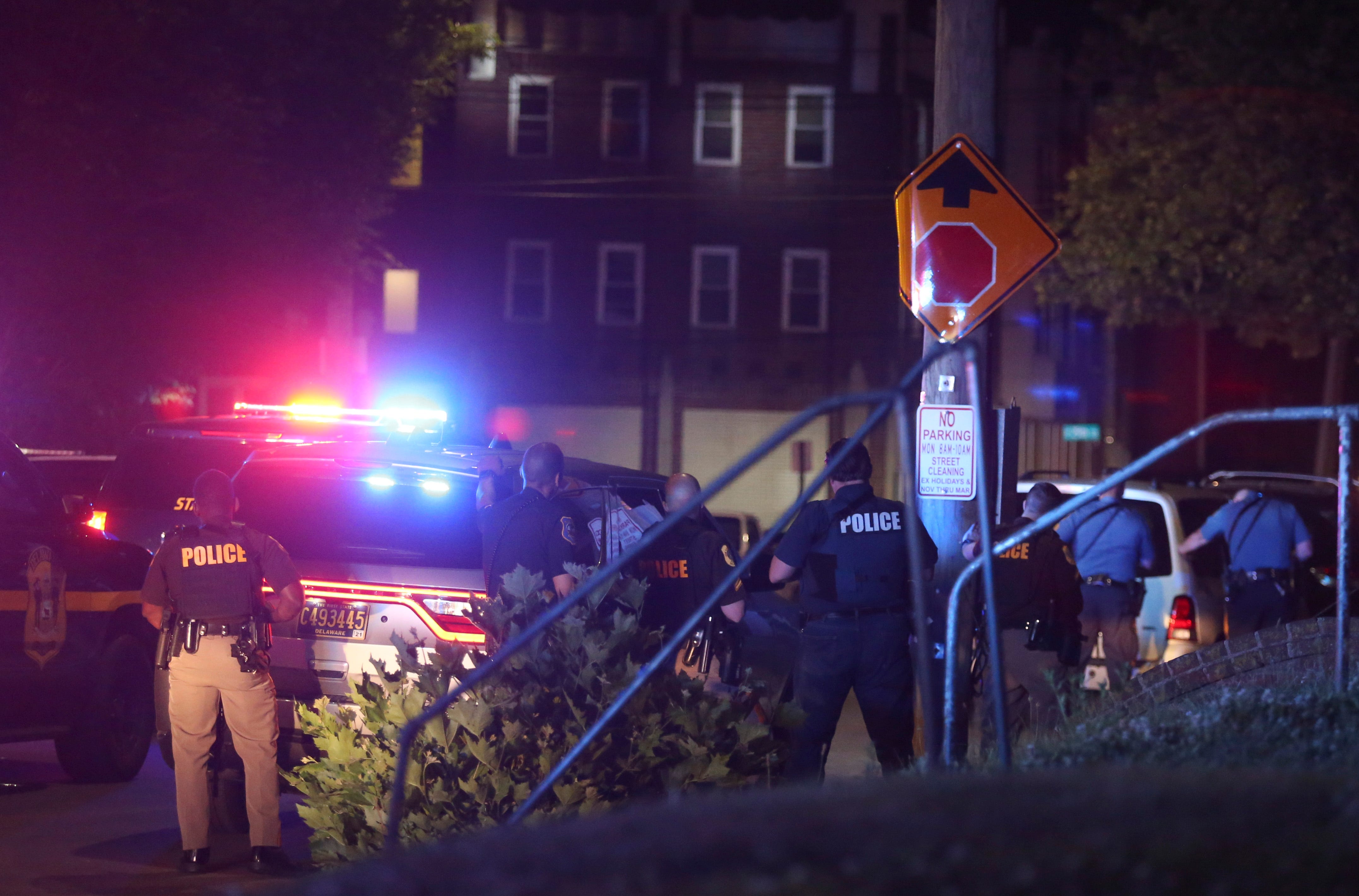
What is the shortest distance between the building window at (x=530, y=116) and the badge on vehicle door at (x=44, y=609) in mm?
26425

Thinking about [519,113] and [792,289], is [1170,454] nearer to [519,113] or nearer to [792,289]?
[792,289]

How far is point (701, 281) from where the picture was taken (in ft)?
111

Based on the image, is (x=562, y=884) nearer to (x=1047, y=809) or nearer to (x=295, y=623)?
(x=1047, y=809)

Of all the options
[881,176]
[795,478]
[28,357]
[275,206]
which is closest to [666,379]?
[795,478]

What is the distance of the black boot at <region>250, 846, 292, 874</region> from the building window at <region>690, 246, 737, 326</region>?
27551mm

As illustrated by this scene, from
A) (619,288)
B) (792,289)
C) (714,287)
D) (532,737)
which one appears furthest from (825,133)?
(532,737)

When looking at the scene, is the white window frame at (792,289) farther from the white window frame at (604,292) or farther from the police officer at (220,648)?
the police officer at (220,648)

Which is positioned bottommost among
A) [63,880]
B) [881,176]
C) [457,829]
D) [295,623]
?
[63,880]

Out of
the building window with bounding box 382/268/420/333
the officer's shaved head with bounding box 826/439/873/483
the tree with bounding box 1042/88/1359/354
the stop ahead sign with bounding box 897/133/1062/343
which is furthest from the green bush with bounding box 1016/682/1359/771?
the building window with bounding box 382/268/420/333

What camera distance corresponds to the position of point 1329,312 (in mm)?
23125

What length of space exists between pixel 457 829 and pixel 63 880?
2.30 meters

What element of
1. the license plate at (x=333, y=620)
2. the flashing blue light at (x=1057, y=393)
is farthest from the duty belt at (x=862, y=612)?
the flashing blue light at (x=1057, y=393)

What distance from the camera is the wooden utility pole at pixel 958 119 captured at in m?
7.09

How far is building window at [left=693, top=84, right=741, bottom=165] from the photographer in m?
33.4
